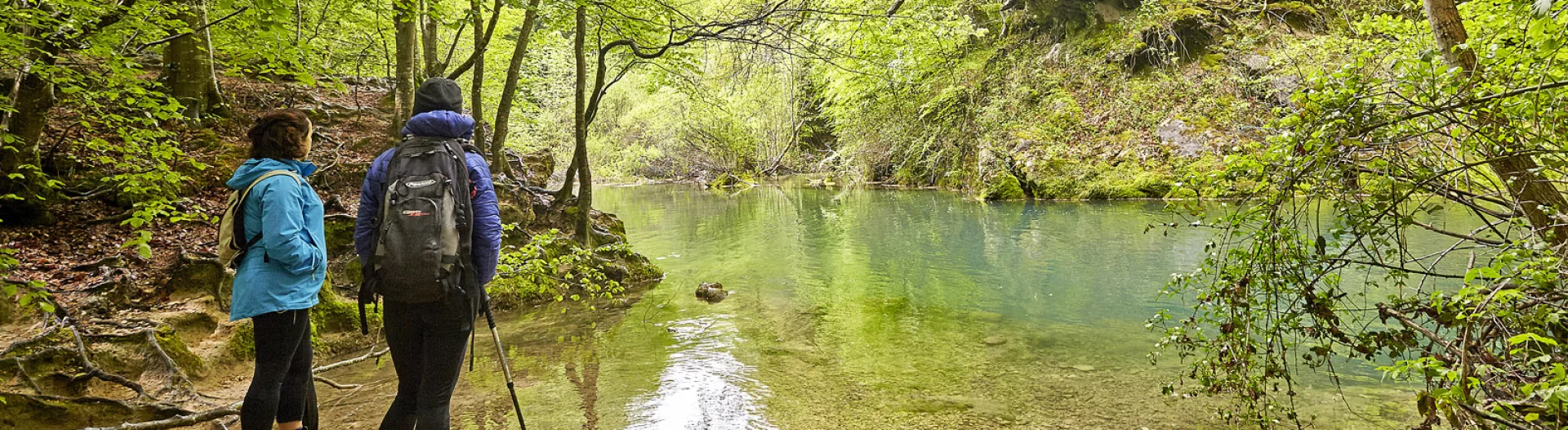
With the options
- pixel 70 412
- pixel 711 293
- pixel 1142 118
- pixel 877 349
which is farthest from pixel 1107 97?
pixel 70 412

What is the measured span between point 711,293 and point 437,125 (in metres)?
5.47

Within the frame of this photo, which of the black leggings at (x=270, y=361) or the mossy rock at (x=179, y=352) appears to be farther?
the mossy rock at (x=179, y=352)

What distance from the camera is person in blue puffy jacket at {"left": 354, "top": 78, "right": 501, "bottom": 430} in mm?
2680

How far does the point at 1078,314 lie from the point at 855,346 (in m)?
2.41

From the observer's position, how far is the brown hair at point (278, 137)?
2.88 metres

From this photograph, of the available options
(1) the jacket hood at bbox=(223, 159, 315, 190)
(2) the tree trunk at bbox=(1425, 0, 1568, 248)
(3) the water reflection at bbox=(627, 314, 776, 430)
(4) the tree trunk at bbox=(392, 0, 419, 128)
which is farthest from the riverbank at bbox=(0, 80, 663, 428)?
(2) the tree trunk at bbox=(1425, 0, 1568, 248)

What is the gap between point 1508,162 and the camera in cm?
266

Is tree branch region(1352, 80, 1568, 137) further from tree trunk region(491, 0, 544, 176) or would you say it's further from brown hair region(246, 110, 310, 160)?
tree trunk region(491, 0, 544, 176)

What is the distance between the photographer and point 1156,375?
480cm

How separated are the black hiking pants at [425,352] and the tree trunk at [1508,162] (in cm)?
360

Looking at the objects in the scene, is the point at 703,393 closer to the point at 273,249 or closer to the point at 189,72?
the point at 273,249

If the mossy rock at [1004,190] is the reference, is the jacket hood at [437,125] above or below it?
above

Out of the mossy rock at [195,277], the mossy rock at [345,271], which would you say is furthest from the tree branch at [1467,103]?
the mossy rock at [345,271]

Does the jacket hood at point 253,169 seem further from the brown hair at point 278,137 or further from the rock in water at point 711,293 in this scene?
the rock in water at point 711,293
